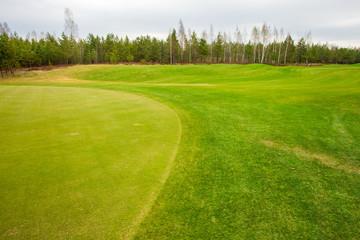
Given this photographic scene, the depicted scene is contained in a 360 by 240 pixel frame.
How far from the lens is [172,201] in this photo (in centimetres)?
285

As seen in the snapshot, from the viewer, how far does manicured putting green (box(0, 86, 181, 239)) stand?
232 centimetres

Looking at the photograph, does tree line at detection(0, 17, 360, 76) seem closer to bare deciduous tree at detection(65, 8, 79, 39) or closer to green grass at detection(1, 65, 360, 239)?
bare deciduous tree at detection(65, 8, 79, 39)

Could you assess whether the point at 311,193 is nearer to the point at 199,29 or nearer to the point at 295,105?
the point at 295,105

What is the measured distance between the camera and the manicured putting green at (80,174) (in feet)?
7.62

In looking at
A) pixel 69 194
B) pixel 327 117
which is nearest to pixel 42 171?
pixel 69 194

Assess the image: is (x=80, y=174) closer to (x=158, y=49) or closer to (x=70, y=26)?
(x=70, y=26)

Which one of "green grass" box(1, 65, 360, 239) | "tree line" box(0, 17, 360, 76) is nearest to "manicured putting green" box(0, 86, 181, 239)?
"green grass" box(1, 65, 360, 239)

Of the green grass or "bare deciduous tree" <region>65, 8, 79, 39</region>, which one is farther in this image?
"bare deciduous tree" <region>65, 8, 79, 39</region>

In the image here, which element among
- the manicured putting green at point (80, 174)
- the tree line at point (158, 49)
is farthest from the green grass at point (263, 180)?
the tree line at point (158, 49)

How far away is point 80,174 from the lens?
3.36 metres

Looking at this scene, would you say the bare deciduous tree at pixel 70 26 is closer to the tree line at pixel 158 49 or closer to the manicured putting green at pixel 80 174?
the tree line at pixel 158 49

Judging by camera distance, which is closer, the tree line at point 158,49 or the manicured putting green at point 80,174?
the manicured putting green at point 80,174

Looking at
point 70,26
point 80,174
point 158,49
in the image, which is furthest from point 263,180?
point 158,49

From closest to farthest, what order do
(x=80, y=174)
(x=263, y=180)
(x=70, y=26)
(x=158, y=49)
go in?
1. (x=80, y=174)
2. (x=263, y=180)
3. (x=70, y=26)
4. (x=158, y=49)
